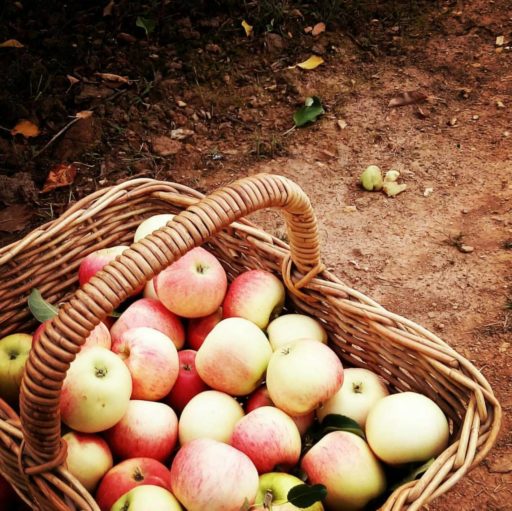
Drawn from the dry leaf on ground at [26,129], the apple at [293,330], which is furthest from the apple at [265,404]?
the dry leaf on ground at [26,129]

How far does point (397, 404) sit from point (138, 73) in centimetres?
244

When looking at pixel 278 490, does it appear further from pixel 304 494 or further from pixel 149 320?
pixel 149 320

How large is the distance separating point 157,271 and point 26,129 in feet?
6.87

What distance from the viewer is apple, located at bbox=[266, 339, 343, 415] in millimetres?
1397

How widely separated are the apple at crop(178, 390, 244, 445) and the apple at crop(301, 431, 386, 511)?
0.19 metres

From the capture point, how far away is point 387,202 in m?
2.75

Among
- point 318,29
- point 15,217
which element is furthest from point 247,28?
point 15,217

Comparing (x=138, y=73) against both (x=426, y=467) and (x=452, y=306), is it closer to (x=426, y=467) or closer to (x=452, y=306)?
(x=452, y=306)

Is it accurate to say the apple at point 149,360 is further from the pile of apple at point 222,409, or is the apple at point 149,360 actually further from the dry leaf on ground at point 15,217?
the dry leaf on ground at point 15,217

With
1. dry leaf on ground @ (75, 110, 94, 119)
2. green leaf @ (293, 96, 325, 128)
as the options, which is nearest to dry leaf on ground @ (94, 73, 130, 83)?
dry leaf on ground @ (75, 110, 94, 119)

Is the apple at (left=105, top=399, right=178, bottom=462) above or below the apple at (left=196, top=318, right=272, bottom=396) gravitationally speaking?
below

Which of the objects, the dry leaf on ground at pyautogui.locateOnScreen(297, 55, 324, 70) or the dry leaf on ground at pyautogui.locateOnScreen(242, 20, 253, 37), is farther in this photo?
the dry leaf on ground at pyautogui.locateOnScreen(242, 20, 253, 37)

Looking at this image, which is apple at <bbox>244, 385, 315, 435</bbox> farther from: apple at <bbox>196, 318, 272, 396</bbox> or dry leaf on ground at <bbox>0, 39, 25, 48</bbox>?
dry leaf on ground at <bbox>0, 39, 25, 48</bbox>

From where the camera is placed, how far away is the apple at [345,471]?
1313 mm
